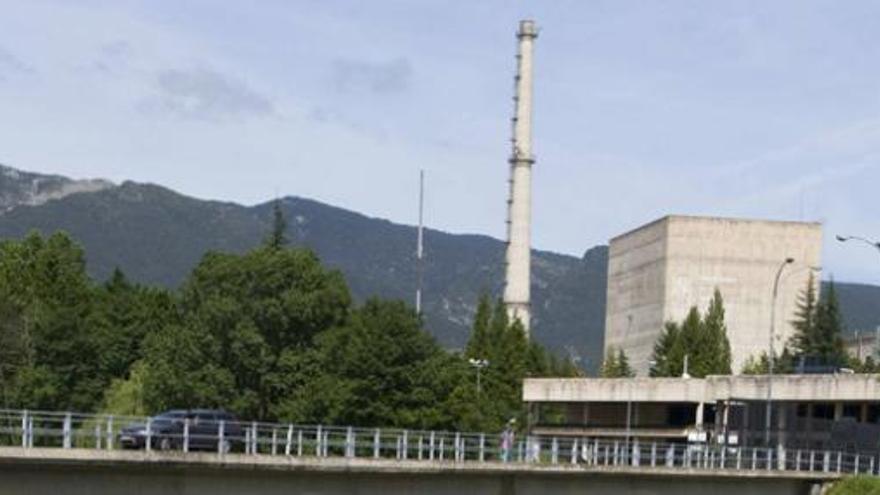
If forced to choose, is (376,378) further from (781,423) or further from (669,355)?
(669,355)

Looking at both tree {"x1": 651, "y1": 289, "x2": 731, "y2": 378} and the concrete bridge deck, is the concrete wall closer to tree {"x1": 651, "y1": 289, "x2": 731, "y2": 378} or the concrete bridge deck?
the concrete bridge deck

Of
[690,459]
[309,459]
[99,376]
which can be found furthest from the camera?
[99,376]

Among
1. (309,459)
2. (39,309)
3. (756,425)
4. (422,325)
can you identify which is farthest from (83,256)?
(309,459)

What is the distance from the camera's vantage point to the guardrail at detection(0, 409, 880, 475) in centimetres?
5047

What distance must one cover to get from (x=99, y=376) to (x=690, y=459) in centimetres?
6131

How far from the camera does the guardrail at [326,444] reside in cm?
5047

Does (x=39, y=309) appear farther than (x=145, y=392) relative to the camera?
Yes

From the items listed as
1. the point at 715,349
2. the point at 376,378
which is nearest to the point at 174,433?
the point at 376,378

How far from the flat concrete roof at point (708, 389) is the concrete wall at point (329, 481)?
160 ft

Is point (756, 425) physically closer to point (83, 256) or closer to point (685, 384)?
point (685, 384)

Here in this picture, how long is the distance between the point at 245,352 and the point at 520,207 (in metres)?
70.2

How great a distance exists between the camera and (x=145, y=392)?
112 metres

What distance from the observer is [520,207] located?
176 m

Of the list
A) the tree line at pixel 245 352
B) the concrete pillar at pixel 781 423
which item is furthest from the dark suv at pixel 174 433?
the concrete pillar at pixel 781 423
